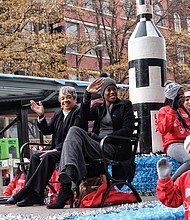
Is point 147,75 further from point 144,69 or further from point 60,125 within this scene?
point 60,125

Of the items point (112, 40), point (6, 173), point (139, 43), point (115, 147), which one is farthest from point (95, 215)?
point (112, 40)

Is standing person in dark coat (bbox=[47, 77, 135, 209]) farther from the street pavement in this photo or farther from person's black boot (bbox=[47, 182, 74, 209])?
the street pavement

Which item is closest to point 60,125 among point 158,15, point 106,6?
point 106,6

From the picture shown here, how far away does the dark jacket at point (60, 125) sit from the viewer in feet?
18.0

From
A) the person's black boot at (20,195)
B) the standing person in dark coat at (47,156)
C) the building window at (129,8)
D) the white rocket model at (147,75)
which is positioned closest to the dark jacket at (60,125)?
the standing person in dark coat at (47,156)

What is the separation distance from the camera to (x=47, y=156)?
16.9ft

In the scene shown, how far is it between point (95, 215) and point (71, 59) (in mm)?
22777

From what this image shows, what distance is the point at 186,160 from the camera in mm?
5773

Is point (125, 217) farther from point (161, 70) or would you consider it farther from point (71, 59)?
point (71, 59)

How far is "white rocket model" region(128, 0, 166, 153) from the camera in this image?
7.50 metres

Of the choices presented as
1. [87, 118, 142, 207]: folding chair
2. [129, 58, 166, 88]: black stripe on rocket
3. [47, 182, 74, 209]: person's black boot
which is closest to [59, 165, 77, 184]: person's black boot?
[47, 182, 74, 209]: person's black boot

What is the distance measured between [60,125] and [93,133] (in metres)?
0.49

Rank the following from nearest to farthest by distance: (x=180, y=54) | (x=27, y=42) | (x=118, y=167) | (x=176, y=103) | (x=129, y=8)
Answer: (x=118, y=167) < (x=176, y=103) < (x=27, y=42) < (x=129, y=8) < (x=180, y=54)

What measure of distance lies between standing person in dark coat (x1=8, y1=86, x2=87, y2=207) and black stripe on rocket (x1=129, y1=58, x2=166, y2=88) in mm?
2087
